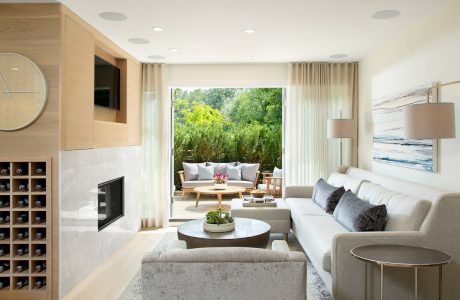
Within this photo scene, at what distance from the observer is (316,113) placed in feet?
20.5

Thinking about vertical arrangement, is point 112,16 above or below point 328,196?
above

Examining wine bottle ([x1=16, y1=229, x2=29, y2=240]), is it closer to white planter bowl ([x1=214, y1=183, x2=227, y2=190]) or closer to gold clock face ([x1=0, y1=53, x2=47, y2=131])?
gold clock face ([x1=0, y1=53, x2=47, y2=131])

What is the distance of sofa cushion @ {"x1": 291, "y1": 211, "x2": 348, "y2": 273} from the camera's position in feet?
10.7

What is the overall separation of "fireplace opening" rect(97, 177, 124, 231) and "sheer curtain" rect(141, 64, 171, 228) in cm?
100

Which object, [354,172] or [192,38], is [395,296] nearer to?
[354,172]

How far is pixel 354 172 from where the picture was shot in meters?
5.51

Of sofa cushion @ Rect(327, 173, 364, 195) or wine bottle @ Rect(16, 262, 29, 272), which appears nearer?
wine bottle @ Rect(16, 262, 29, 272)

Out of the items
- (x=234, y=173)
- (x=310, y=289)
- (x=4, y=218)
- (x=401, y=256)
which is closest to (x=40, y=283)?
(x=4, y=218)

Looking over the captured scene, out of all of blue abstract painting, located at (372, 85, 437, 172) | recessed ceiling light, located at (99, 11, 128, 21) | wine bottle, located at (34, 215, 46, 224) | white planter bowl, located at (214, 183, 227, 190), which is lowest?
white planter bowl, located at (214, 183, 227, 190)

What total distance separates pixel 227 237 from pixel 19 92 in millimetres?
2230

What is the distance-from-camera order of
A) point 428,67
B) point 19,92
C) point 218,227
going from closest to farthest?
point 19,92 → point 428,67 → point 218,227

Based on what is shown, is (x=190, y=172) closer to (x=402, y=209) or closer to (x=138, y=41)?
(x=138, y=41)

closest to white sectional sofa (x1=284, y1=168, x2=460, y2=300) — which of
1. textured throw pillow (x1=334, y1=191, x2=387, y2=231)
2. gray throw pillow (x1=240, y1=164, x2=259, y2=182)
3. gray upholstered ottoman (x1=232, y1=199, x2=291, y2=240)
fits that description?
textured throw pillow (x1=334, y1=191, x2=387, y2=231)

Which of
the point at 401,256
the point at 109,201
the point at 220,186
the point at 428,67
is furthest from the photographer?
the point at 220,186
